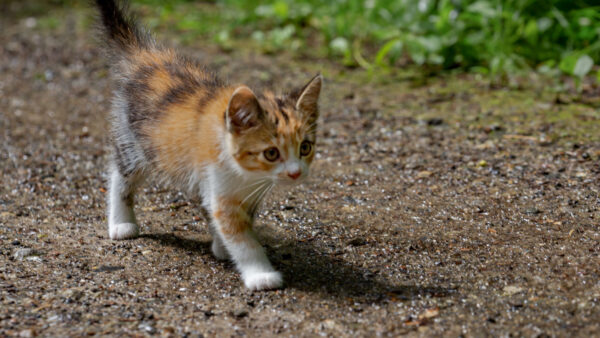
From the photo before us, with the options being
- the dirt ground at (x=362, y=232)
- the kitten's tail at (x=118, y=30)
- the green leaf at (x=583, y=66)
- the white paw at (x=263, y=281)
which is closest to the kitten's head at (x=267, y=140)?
the white paw at (x=263, y=281)

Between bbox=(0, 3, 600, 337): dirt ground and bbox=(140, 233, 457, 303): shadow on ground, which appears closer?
bbox=(0, 3, 600, 337): dirt ground

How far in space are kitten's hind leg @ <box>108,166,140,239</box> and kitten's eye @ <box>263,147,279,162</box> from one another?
3.44ft

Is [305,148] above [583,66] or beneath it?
above

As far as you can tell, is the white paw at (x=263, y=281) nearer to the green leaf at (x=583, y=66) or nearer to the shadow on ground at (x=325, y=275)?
the shadow on ground at (x=325, y=275)

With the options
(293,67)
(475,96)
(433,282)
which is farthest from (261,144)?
(293,67)

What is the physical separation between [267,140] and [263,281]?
2.17 ft

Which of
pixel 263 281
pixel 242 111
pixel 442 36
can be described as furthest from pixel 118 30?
pixel 442 36

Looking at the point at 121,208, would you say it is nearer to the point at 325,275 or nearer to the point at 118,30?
the point at 118,30

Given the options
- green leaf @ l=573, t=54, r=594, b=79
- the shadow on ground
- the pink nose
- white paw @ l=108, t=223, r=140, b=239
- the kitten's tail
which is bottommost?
the shadow on ground

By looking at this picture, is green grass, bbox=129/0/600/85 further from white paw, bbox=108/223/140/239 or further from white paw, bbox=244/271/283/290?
white paw, bbox=244/271/283/290

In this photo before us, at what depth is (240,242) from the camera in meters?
3.18

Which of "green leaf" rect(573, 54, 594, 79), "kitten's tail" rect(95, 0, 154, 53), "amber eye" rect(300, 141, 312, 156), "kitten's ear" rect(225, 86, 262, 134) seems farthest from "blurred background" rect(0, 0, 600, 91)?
"kitten's ear" rect(225, 86, 262, 134)

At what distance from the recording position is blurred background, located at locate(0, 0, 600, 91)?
586cm

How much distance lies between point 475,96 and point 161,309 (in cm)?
386
